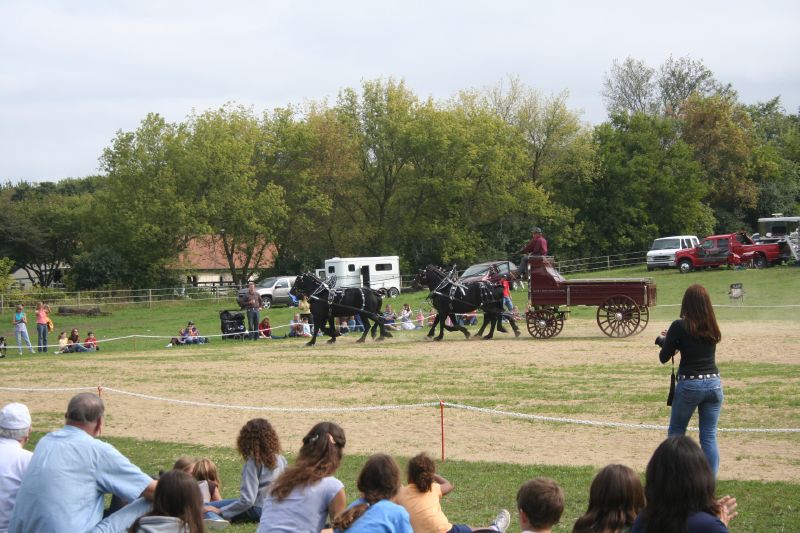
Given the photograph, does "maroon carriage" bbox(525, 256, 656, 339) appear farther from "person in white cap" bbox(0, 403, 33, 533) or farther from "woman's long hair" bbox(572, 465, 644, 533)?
"woman's long hair" bbox(572, 465, 644, 533)

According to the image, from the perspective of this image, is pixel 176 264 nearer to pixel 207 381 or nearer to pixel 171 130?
pixel 171 130

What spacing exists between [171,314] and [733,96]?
47.3 m

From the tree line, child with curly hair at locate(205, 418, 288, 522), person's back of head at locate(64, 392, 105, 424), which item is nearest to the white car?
the tree line

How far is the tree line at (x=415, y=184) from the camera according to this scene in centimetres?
5559

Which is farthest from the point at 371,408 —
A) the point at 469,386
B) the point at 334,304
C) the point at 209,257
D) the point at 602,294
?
the point at 209,257

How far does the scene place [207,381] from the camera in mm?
19094

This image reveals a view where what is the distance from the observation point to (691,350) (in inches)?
325

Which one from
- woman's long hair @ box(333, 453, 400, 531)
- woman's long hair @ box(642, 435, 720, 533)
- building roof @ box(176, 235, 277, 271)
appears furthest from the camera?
building roof @ box(176, 235, 277, 271)

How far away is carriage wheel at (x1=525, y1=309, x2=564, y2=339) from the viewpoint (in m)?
27.0

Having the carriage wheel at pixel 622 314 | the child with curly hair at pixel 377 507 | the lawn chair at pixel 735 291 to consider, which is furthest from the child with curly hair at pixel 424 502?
the lawn chair at pixel 735 291

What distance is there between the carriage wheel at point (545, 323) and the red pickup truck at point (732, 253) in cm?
2241

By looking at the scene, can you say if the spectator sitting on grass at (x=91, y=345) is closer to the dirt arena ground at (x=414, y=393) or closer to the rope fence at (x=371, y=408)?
the dirt arena ground at (x=414, y=393)

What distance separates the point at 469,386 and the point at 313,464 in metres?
11.2

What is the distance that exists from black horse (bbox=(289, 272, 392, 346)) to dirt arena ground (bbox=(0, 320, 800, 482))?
0.93 m
